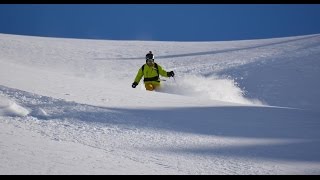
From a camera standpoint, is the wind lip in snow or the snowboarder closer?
the wind lip in snow

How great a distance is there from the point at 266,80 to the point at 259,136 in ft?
29.4

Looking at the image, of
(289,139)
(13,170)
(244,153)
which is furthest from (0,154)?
(289,139)

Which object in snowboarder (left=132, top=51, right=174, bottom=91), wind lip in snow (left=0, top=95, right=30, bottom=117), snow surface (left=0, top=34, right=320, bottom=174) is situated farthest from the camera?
snowboarder (left=132, top=51, right=174, bottom=91)

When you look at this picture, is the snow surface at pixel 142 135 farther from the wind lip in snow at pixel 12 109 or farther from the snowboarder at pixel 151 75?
the snowboarder at pixel 151 75

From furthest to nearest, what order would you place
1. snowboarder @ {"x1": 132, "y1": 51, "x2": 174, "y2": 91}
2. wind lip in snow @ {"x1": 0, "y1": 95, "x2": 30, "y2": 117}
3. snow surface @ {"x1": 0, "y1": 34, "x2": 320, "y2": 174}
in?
snowboarder @ {"x1": 132, "y1": 51, "x2": 174, "y2": 91} < wind lip in snow @ {"x1": 0, "y1": 95, "x2": 30, "y2": 117} < snow surface @ {"x1": 0, "y1": 34, "x2": 320, "y2": 174}

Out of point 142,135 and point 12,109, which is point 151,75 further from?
point 142,135

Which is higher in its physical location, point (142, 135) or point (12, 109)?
point (12, 109)

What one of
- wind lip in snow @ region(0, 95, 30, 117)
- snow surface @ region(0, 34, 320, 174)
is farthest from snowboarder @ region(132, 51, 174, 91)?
wind lip in snow @ region(0, 95, 30, 117)

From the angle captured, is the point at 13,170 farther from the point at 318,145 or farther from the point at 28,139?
the point at 318,145

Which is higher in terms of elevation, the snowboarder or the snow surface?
the snowboarder

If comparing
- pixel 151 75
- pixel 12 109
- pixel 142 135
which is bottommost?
pixel 142 135

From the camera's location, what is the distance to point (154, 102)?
240 inches

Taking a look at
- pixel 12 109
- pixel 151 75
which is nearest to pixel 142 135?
pixel 12 109

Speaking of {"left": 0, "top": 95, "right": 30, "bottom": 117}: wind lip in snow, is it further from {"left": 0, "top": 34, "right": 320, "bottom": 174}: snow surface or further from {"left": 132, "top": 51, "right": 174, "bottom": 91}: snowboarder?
{"left": 132, "top": 51, "right": 174, "bottom": 91}: snowboarder
